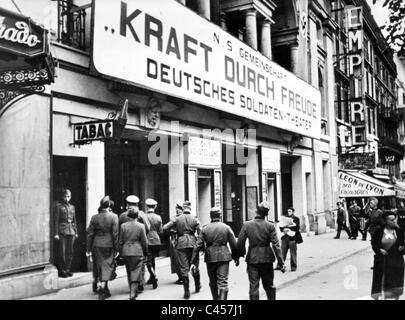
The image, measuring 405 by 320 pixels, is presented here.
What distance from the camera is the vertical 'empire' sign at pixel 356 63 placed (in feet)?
93.8

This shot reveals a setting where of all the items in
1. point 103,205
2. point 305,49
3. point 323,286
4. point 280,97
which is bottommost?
point 323,286

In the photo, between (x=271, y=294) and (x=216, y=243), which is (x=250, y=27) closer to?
(x=216, y=243)

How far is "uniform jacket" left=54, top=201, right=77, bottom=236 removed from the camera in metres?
10.3

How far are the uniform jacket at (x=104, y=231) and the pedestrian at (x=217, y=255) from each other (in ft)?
5.54

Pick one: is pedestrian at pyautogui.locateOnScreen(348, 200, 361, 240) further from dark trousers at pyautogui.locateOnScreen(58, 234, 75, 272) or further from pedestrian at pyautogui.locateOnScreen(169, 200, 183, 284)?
dark trousers at pyautogui.locateOnScreen(58, 234, 75, 272)

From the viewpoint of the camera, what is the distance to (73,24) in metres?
11.1

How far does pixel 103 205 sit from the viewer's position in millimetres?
9172

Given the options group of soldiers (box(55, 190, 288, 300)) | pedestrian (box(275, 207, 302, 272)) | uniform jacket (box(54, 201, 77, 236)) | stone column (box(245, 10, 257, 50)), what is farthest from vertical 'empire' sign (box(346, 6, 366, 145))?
uniform jacket (box(54, 201, 77, 236))

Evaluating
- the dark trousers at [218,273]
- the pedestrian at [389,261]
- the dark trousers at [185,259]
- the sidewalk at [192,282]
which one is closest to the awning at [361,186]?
the sidewalk at [192,282]
